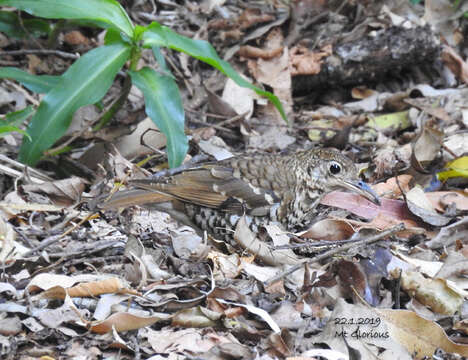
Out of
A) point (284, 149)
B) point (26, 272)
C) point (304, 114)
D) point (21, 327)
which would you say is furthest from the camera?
point (304, 114)

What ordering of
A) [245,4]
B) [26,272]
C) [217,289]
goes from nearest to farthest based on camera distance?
[217,289] → [26,272] → [245,4]

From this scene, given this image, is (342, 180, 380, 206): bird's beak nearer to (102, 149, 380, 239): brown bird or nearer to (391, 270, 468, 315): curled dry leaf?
(102, 149, 380, 239): brown bird

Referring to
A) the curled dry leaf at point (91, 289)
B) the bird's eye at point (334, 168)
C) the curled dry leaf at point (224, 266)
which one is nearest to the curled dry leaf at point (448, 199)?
the bird's eye at point (334, 168)

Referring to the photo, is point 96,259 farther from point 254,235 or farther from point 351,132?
point 351,132

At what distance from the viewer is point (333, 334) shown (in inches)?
149

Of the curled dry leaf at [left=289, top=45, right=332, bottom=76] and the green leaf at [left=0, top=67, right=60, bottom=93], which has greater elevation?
the green leaf at [left=0, top=67, right=60, bottom=93]

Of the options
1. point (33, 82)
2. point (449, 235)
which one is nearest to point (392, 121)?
point (449, 235)

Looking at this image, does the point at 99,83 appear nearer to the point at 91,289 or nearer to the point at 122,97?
the point at 122,97

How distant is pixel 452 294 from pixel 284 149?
2918mm

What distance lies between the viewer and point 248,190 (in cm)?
518

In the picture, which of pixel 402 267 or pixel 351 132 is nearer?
pixel 402 267

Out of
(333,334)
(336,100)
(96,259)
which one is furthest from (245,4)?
(333,334)

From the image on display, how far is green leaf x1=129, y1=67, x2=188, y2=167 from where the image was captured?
5398 millimetres

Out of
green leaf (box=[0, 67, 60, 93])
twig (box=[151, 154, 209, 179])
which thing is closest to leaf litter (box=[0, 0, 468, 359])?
twig (box=[151, 154, 209, 179])
